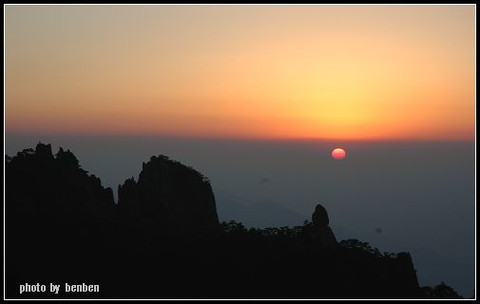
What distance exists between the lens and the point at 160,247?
4269cm

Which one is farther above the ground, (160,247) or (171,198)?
(171,198)

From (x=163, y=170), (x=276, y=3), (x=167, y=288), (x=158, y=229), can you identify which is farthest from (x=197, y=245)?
(x=276, y=3)

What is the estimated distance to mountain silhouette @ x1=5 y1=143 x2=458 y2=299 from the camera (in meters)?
36.2

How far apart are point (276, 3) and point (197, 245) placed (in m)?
21.5

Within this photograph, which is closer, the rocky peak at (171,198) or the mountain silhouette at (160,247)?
the mountain silhouette at (160,247)

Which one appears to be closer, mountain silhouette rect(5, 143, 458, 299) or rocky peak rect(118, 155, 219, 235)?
mountain silhouette rect(5, 143, 458, 299)

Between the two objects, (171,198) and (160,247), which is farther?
(171,198)

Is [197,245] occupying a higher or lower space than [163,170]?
lower

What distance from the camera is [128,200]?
174ft

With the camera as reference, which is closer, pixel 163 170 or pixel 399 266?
pixel 399 266

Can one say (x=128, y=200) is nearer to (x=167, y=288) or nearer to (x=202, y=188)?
(x=202, y=188)

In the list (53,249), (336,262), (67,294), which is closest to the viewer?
(67,294)

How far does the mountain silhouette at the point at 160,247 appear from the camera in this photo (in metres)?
36.2

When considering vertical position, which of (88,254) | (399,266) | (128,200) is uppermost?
(128,200)
